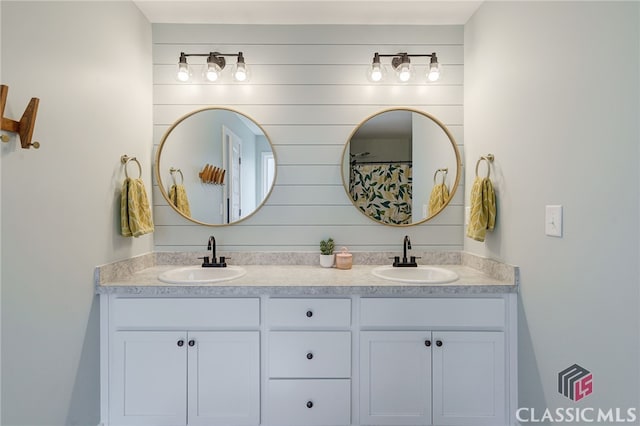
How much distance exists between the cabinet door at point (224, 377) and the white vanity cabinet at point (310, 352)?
0.09 meters

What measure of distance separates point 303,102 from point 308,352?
4.93ft

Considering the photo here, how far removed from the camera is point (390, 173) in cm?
207

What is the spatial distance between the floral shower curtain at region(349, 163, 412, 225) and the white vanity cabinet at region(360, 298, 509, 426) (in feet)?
2.16

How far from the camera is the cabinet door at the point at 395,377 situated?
5.20 ft

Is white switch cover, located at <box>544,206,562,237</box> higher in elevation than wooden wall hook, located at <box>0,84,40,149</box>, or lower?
lower

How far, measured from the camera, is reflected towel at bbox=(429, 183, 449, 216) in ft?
6.87

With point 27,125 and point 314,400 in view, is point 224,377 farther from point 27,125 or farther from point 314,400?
point 27,125

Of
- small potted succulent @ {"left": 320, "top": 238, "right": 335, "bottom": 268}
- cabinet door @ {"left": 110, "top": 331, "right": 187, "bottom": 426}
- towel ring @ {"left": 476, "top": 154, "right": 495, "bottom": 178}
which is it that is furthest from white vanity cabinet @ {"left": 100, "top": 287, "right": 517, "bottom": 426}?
towel ring @ {"left": 476, "top": 154, "right": 495, "bottom": 178}

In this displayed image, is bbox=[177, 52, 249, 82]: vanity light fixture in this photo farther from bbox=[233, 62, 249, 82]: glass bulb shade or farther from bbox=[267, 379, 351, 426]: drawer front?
bbox=[267, 379, 351, 426]: drawer front

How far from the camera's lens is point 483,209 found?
1.75m

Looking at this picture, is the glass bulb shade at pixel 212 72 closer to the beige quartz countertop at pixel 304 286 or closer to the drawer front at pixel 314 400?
the beige quartz countertop at pixel 304 286

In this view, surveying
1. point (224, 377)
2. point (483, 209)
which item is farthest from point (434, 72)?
point (224, 377)

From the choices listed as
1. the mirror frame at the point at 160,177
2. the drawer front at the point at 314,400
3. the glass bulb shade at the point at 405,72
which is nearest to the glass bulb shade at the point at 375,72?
the glass bulb shade at the point at 405,72

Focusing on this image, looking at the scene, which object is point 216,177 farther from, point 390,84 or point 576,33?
point 576,33
